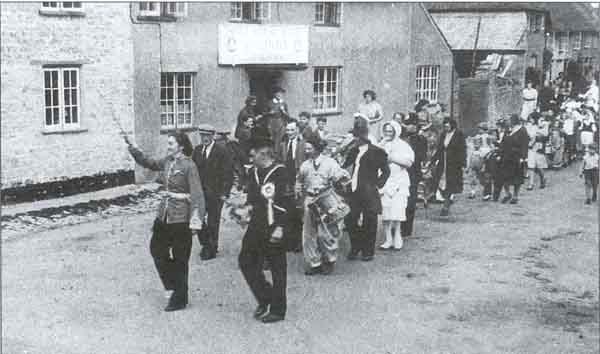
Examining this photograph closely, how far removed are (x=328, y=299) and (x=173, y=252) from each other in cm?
186

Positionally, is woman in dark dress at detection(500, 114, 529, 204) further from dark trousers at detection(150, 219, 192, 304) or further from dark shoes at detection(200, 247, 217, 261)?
dark trousers at detection(150, 219, 192, 304)

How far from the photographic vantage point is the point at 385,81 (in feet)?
87.8

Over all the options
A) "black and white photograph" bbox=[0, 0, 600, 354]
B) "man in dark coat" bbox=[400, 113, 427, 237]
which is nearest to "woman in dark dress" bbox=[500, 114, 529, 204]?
"black and white photograph" bbox=[0, 0, 600, 354]

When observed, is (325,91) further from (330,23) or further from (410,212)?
(410,212)

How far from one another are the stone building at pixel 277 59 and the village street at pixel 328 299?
20.9 feet

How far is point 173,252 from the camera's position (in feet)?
28.2

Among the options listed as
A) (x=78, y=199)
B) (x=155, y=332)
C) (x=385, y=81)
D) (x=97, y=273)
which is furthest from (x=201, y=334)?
(x=385, y=81)

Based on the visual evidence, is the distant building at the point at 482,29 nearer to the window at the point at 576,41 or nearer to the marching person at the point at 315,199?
the window at the point at 576,41

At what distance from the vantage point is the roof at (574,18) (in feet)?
159

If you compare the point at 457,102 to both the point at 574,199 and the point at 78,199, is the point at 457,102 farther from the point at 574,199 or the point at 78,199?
the point at 78,199

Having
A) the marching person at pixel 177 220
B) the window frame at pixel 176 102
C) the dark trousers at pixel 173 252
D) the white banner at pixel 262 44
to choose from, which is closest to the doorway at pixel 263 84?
the white banner at pixel 262 44

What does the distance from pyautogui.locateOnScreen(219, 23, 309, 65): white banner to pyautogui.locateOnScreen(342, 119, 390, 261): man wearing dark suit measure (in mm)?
9935

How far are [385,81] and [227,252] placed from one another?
53.0ft

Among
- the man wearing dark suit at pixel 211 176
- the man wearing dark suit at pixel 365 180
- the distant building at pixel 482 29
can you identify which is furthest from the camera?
the distant building at pixel 482 29
